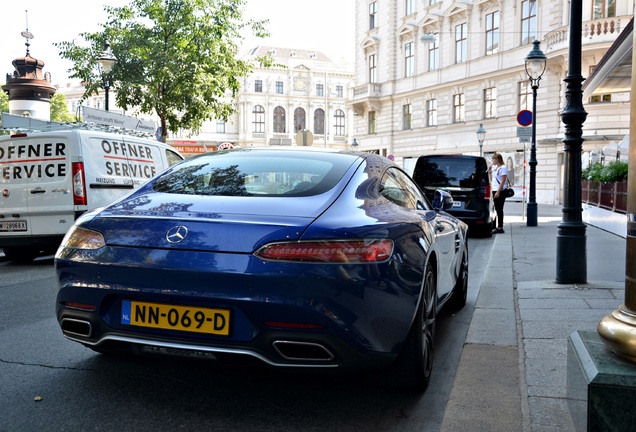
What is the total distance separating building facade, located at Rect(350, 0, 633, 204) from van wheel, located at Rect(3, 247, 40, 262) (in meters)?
23.5

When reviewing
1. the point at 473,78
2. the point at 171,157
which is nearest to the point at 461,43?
the point at 473,78

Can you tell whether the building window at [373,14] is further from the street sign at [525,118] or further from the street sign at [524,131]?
the street sign at [524,131]

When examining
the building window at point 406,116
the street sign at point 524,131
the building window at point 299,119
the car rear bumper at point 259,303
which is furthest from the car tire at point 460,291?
the building window at point 299,119

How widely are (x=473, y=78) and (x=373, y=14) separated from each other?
574 inches

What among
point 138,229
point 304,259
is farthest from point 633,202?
point 138,229

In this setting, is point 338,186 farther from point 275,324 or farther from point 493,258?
point 493,258

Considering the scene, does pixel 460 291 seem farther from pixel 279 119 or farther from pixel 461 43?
pixel 279 119

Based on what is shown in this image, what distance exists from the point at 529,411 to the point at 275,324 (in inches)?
54.6

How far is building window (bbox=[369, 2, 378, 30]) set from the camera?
169 ft

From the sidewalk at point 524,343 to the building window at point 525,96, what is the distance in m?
29.3

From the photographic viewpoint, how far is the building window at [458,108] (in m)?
42.4

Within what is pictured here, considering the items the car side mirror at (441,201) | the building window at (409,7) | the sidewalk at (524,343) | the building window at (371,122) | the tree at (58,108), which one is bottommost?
the sidewalk at (524,343)

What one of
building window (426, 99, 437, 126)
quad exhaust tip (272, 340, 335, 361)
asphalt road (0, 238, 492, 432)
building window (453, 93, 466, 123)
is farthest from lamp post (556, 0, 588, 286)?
building window (426, 99, 437, 126)

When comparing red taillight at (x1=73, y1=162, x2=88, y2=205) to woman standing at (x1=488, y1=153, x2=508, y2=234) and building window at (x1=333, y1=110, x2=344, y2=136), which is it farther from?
building window at (x1=333, y1=110, x2=344, y2=136)
